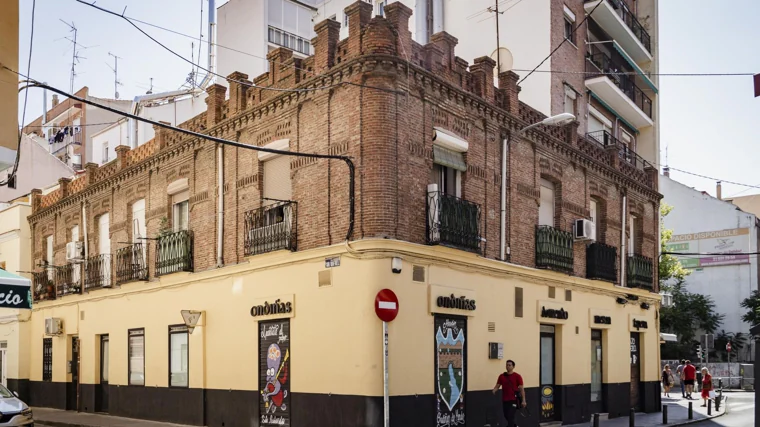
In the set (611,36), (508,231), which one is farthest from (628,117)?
(508,231)

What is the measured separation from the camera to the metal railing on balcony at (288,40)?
31562 mm

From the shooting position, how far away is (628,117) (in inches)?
1093

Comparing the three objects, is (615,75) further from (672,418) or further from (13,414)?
(13,414)

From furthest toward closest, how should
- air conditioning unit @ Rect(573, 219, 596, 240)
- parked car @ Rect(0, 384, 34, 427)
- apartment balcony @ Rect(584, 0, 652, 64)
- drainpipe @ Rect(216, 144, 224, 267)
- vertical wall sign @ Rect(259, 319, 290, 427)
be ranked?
apartment balcony @ Rect(584, 0, 652, 64) → air conditioning unit @ Rect(573, 219, 596, 240) → drainpipe @ Rect(216, 144, 224, 267) → vertical wall sign @ Rect(259, 319, 290, 427) → parked car @ Rect(0, 384, 34, 427)

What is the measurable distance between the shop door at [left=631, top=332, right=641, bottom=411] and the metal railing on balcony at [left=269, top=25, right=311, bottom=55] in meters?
16.9

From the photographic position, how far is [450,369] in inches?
620

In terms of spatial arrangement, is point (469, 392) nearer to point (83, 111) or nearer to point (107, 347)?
point (107, 347)

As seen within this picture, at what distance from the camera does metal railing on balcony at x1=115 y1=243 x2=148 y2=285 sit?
2109 cm

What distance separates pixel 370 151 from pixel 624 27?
602 inches

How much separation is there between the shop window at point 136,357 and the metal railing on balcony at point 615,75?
1535 centimetres

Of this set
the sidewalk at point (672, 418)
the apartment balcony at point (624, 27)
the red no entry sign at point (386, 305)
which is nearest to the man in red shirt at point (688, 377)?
the sidewalk at point (672, 418)

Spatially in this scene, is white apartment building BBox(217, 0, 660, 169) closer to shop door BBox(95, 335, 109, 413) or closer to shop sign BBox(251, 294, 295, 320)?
shop sign BBox(251, 294, 295, 320)

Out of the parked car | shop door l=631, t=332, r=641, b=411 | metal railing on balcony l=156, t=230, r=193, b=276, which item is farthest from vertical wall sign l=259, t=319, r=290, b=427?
shop door l=631, t=332, r=641, b=411

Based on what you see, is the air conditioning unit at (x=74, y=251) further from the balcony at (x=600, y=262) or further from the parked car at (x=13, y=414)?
the balcony at (x=600, y=262)
